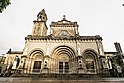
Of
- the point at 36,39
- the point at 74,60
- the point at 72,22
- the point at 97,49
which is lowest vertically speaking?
the point at 74,60

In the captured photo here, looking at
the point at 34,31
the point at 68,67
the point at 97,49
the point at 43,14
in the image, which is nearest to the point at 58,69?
the point at 68,67

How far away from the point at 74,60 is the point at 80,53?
69.0 inches

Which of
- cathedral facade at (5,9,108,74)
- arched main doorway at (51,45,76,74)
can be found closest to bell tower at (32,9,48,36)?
cathedral facade at (5,9,108,74)

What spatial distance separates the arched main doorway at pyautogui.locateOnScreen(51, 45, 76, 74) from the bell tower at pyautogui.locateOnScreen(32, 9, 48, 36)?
317 inches

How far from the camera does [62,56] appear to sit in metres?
26.4

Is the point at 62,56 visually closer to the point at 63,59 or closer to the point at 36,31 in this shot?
the point at 63,59

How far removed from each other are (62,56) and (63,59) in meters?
0.65

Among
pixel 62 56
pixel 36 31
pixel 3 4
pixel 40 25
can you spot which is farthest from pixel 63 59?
pixel 3 4

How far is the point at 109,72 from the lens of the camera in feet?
74.1

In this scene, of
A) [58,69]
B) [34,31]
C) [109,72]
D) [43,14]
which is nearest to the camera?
[109,72]

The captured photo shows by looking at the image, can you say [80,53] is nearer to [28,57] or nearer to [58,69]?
[58,69]

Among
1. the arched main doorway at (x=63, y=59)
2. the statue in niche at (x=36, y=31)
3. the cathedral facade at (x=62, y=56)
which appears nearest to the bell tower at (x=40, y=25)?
the statue in niche at (x=36, y=31)

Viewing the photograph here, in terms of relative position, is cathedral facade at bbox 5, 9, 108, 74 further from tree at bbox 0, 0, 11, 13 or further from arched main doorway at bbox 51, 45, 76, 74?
tree at bbox 0, 0, 11, 13

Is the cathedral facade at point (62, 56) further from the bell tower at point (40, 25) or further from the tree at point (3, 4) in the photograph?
the tree at point (3, 4)
